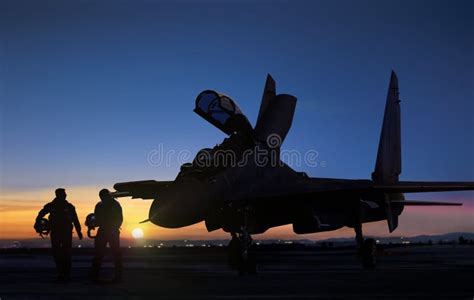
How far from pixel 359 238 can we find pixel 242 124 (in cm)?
545

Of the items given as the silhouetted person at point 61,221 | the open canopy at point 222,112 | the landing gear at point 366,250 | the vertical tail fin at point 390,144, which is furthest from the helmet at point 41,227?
the vertical tail fin at point 390,144

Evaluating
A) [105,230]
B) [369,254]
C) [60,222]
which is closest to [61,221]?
[60,222]

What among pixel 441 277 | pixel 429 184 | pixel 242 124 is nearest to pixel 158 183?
pixel 242 124

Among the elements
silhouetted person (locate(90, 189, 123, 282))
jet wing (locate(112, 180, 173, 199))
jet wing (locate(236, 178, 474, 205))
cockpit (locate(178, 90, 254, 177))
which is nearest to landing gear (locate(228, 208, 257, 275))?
jet wing (locate(236, 178, 474, 205))

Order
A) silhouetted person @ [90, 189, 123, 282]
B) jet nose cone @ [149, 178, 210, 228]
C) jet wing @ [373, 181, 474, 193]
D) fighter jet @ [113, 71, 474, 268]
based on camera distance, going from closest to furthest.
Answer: silhouetted person @ [90, 189, 123, 282] → jet nose cone @ [149, 178, 210, 228] → fighter jet @ [113, 71, 474, 268] → jet wing @ [373, 181, 474, 193]

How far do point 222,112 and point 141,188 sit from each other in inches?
215

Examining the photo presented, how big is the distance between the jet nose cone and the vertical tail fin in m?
12.2

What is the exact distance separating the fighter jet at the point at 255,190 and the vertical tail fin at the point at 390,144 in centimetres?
392

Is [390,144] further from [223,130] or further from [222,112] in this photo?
[222,112]

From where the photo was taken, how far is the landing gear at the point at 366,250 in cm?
1956

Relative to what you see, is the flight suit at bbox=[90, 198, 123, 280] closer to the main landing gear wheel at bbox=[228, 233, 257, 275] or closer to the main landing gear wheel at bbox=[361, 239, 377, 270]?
the main landing gear wheel at bbox=[228, 233, 257, 275]

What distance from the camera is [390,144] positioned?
26.5 meters

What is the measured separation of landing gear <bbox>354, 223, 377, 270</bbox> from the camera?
64.2 feet

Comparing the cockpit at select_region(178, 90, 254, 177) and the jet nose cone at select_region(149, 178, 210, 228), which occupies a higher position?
the cockpit at select_region(178, 90, 254, 177)
